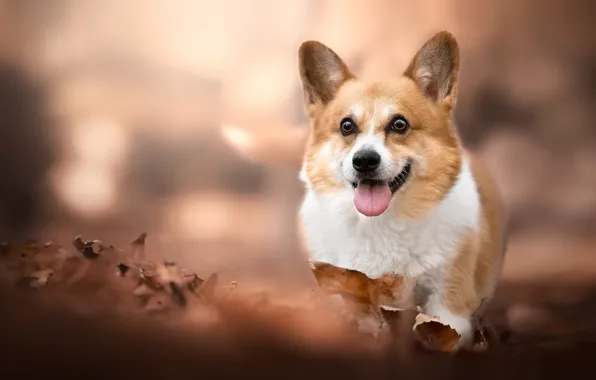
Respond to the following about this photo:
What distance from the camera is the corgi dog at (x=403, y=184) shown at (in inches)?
76.5

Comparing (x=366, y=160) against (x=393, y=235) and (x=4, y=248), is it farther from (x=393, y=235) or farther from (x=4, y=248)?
(x=4, y=248)

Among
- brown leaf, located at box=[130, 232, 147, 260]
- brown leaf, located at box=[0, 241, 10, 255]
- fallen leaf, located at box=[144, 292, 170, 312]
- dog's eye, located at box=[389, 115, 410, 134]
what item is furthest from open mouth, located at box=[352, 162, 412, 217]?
brown leaf, located at box=[0, 241, 10, 255]

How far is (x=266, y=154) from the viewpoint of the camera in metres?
2.33

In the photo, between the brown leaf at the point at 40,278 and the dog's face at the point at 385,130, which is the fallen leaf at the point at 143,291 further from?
the dog's face at the point at 385,130

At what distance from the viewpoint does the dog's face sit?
191 centimetres

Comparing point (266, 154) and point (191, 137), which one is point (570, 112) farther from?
point (191, 137)

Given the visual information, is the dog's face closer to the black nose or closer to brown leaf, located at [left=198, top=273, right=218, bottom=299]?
the black nose

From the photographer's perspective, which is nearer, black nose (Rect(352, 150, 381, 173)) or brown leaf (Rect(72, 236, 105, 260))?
black nose (Rect(352, 150, 381, 173))

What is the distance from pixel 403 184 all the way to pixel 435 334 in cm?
45

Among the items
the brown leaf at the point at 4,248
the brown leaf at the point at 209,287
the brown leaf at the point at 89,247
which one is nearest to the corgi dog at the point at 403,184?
the brown leaf at the point at 209,287

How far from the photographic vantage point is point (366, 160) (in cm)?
184

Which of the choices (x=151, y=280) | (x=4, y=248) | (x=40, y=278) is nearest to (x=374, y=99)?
(x=151, y=280)

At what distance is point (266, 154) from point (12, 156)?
0.85 meters

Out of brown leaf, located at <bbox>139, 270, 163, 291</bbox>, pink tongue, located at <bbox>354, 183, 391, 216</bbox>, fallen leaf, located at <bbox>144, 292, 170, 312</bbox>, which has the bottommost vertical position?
fallen leaf, located at <bbox>144, 292, 170, 312</bbox>
